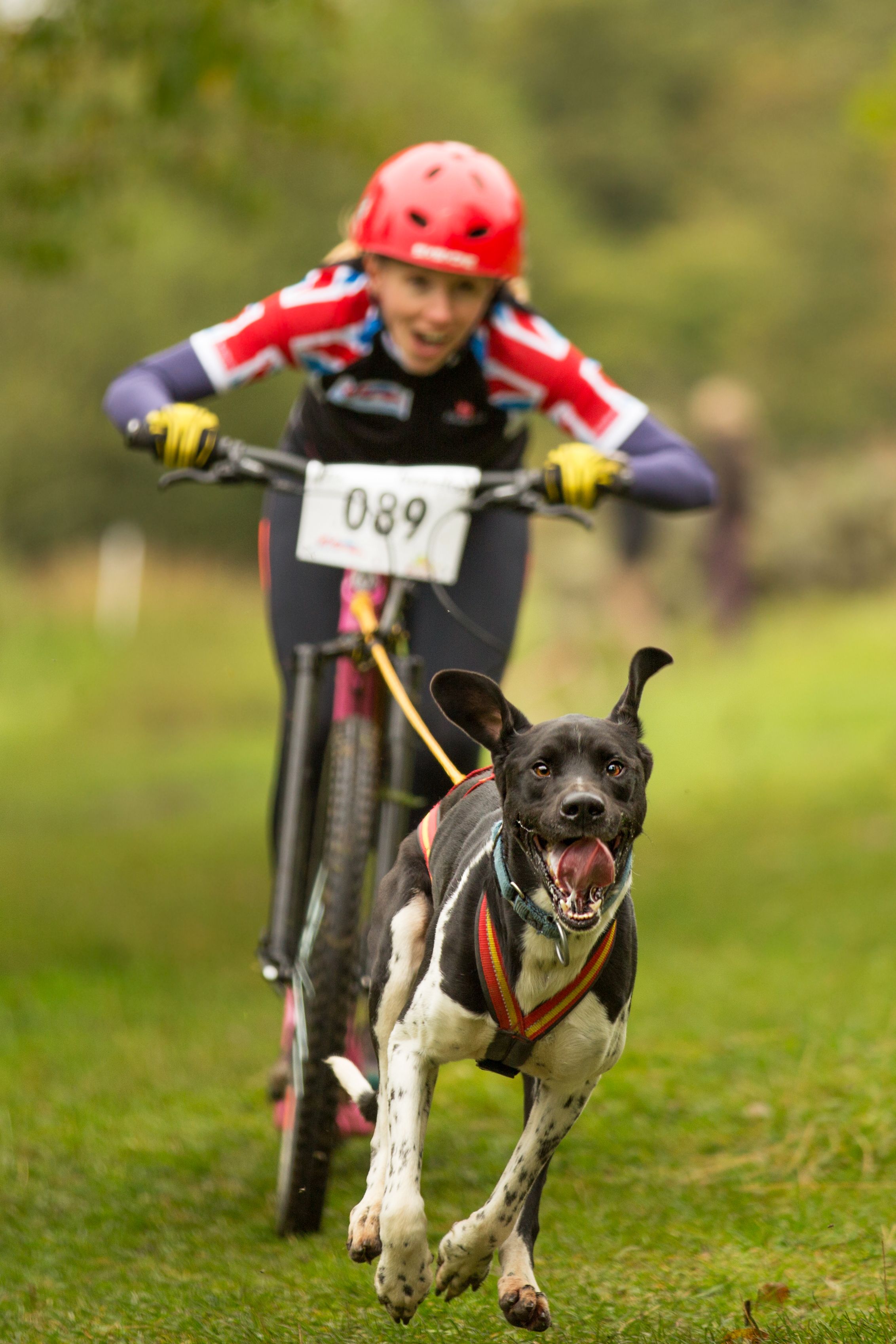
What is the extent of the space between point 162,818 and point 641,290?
1289 inches

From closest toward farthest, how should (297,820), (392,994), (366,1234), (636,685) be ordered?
(636,685) → (366,1234) → (392,994) → (297,820)

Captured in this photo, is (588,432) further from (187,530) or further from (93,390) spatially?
(187,530)

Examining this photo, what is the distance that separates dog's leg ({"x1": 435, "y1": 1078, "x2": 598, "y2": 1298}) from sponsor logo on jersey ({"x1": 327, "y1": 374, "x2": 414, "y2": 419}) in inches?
84.9

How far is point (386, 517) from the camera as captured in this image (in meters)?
4.14

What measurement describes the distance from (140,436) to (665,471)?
1254 millimetres

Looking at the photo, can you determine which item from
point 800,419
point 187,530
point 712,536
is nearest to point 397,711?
point 712,536

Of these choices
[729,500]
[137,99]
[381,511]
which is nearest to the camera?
[381,511]

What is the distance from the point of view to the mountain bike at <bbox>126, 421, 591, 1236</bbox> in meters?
4.03

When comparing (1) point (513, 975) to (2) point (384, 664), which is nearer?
(1) point (513, 975)

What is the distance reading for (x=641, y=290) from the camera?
4456cm

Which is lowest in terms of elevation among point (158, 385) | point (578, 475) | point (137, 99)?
point (578, 475)

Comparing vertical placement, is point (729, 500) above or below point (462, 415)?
above

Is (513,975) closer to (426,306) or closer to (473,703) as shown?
(473,703)

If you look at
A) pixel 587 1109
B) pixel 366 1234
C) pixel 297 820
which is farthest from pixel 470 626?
pixel 587 1109
